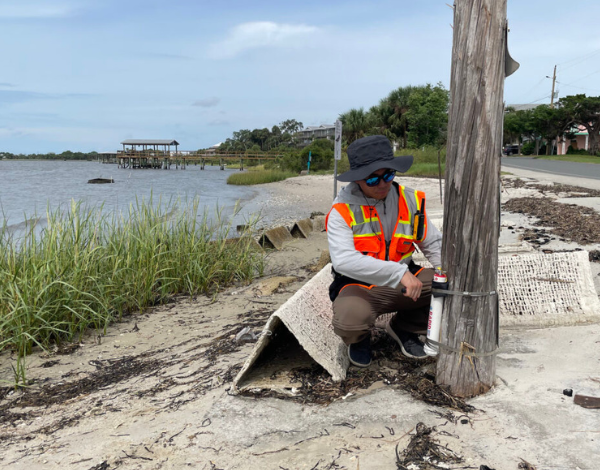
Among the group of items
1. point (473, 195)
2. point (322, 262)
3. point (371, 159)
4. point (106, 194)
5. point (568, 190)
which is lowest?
point (106, 194)

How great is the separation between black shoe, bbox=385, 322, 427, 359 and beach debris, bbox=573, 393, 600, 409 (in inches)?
34.2

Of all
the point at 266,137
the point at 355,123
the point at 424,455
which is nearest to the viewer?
the point at 424,455

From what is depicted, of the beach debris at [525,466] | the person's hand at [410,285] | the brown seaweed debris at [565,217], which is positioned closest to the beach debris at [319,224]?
the brown seaweed debris at [565,217]

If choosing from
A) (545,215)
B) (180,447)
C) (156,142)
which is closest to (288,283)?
(180,447)

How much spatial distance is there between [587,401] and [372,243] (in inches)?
49.7

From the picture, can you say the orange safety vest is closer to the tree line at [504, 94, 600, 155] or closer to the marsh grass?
the marsh grass

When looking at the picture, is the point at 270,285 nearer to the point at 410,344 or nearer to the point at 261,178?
the point at 410,344

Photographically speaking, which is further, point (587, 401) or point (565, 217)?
point (565, 217)

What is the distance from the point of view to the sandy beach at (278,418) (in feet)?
7.24

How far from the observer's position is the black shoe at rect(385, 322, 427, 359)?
3.17 meters

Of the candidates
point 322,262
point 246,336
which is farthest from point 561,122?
point 246,336

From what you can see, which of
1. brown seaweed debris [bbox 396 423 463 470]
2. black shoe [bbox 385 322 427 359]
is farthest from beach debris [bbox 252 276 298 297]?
brown seaweed debris [bbox 396 423 463 470]

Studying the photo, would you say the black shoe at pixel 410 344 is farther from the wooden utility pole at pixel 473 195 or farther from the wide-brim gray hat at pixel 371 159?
the wide-brim gray hat at pixel 371 159

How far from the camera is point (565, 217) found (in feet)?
24.5
